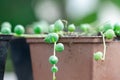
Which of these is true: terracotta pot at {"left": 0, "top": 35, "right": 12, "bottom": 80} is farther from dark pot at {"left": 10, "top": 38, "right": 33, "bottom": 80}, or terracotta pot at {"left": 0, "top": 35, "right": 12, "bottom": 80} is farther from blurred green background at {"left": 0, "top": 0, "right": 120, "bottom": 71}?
blurred green background at {"left": 0, "top": 0, "right": 120, "bottom": 71}

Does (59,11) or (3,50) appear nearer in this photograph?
(3,50)

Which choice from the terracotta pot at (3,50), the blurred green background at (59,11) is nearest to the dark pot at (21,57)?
the terracotta pot at (3,50)

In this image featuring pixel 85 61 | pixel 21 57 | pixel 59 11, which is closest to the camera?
pixel 85 61

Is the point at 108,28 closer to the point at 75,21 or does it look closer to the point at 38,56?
the point at 38,56

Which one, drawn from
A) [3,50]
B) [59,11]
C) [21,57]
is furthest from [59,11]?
[3,50]

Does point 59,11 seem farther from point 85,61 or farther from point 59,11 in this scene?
point 85,61

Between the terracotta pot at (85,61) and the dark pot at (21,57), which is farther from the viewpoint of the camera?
the dark pot at (21,57)

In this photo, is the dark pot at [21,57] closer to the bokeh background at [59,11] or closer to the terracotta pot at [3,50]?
the terracotta pot at [3,50]
